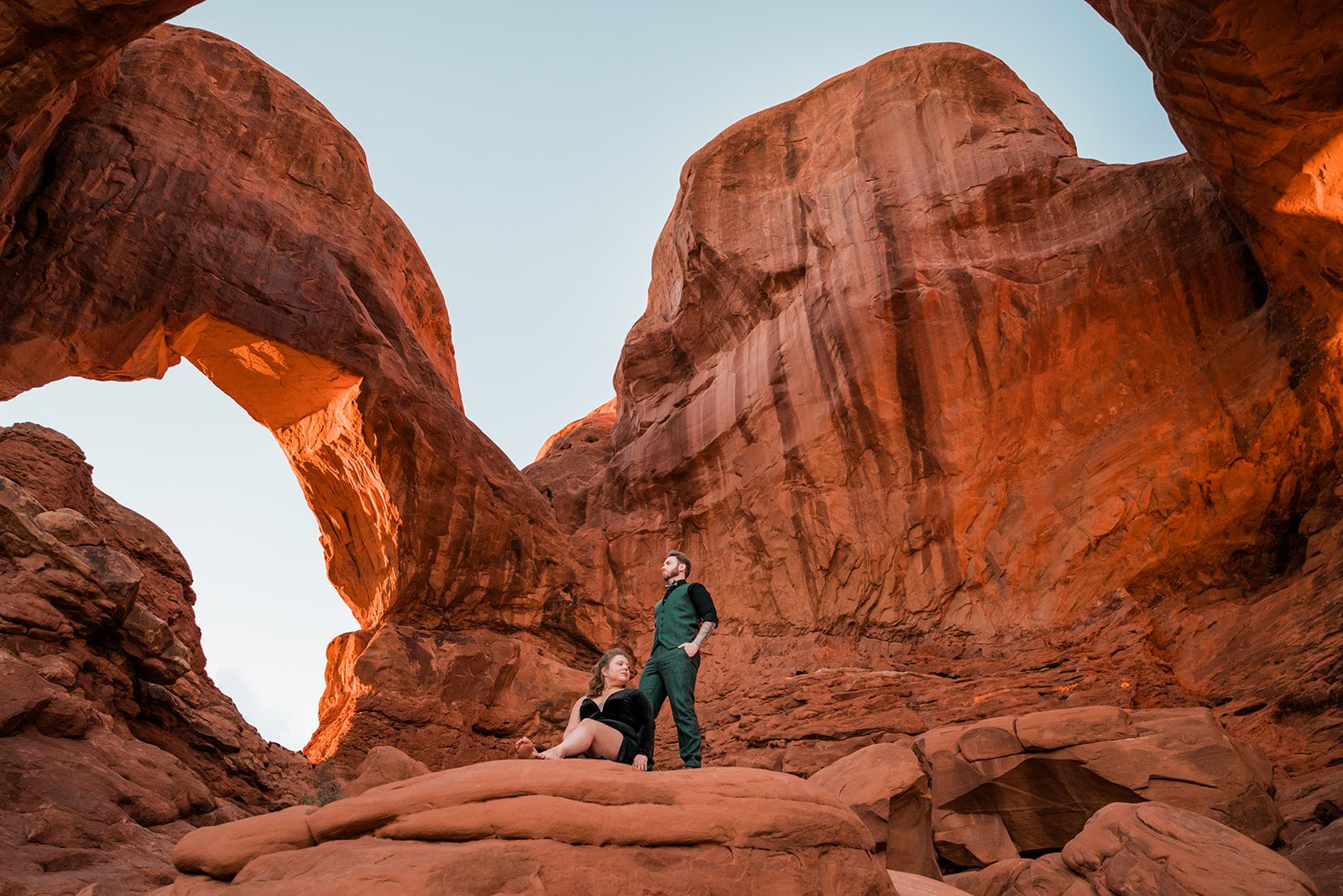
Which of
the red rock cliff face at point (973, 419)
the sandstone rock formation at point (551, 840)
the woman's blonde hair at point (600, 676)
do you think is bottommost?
the sandstone rock formation at point (551, 840)

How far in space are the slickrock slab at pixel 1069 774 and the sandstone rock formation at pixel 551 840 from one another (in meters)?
4.23

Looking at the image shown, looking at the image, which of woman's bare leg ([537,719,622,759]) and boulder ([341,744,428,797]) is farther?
boulder ([341,744,428,797])

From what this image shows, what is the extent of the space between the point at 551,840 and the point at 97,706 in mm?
7043

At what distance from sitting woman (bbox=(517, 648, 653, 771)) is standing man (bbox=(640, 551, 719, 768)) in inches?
42.2

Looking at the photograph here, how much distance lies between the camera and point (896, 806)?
9.02 metres

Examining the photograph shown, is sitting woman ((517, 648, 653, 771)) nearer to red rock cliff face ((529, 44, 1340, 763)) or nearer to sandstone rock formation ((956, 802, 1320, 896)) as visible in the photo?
sandstone rock formation ((956, 802, 1320, 896))

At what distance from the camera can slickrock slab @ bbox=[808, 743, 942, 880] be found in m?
8.87

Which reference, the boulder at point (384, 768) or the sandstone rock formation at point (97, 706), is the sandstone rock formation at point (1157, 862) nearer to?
the boulder at point (384, 768)

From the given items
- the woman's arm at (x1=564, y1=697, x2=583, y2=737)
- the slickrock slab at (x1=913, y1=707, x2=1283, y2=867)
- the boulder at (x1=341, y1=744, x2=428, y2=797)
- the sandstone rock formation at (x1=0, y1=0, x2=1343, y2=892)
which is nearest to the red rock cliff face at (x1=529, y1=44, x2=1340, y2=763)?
the sandstone rock formation at (x1=0, y1=0, x2=1343, y2=892)

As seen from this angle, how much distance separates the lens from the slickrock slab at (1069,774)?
9.02 meters

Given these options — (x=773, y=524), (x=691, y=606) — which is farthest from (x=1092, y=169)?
(x=691, y=606)

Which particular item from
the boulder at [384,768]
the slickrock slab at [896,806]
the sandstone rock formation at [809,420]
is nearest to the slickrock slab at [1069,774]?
the sandstone rock formation at [809,420]

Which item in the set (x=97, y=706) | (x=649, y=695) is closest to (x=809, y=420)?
(x=649, y=695)

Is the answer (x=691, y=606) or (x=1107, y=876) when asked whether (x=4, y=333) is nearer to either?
(x=691, y=606)
